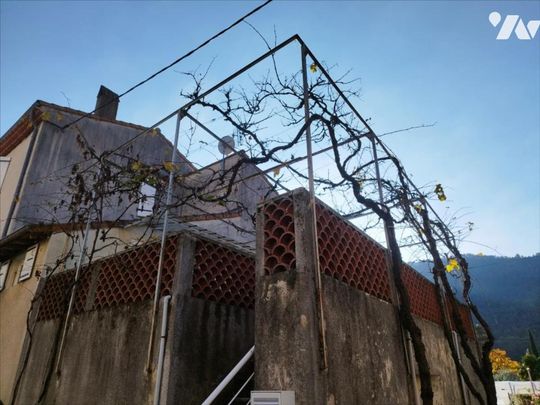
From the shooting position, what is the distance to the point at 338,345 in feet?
10.6

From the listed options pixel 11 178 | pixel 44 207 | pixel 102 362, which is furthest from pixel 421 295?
pixel 11 178

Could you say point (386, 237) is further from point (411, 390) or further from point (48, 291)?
point (48, 291)

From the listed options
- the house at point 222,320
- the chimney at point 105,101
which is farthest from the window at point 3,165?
the house at point 222,320

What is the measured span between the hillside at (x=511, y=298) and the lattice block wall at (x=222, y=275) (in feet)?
150

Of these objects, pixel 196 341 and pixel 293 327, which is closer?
pixel 293 327

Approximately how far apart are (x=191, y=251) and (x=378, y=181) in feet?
9.47

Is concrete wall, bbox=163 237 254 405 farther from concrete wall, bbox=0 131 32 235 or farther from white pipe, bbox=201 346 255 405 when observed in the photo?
concrete wall, bbox=0 131 32 235

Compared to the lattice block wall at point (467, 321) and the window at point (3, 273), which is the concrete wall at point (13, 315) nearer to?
the window at point (3, 273)

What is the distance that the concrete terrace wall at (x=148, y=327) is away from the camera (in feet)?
13.9

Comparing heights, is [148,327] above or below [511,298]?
below

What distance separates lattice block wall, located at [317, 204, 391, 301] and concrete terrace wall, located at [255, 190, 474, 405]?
11 mm

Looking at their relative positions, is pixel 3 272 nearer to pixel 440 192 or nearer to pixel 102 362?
pixel 102 362

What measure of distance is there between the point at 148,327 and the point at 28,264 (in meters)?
5.13

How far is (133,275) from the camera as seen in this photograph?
5.18 metres
